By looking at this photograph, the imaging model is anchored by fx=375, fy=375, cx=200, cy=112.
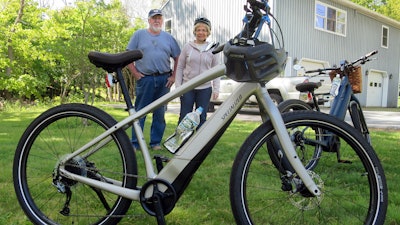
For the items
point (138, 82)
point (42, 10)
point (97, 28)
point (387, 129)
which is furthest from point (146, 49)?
point (42, 10)

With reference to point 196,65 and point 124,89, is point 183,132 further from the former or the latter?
point 196,65

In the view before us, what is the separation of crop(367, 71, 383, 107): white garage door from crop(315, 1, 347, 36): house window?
14.2ft

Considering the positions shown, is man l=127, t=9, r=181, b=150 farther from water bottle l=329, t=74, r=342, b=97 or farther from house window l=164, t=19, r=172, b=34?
house window l=164, t=19, r=172, b=34

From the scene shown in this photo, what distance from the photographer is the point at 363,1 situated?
120ft

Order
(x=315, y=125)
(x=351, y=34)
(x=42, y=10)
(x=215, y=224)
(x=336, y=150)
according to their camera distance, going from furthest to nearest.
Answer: (x=351, y=34), (x=42, y=10), (x=336, y=150), (x=215, y=224), (x=315, y=125)

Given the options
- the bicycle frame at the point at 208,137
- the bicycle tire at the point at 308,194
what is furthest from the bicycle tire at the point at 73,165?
the bicycle tire at the point at 308,194

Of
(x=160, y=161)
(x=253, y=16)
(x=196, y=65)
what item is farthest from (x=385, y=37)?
(x=160, y=161)

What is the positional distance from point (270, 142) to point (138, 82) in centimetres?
312

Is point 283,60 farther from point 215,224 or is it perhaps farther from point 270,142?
point 215,224

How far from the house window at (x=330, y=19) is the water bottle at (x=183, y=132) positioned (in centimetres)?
1765

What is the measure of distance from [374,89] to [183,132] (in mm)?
23699

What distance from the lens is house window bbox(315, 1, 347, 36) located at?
18422 millimetres

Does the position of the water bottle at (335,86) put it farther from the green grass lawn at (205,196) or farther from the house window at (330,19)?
the house window at (330,19)

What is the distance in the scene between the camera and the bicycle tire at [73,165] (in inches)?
90.9
